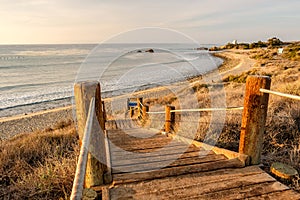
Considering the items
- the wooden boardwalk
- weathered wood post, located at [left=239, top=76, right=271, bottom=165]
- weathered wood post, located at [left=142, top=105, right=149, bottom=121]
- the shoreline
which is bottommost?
the shoreline

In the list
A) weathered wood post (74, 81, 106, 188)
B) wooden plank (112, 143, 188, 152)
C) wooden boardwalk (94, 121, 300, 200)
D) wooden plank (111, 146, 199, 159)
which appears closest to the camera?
wooden boardwalk (94, 121, 300, 200)

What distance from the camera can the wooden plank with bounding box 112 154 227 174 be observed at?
9.26 ft

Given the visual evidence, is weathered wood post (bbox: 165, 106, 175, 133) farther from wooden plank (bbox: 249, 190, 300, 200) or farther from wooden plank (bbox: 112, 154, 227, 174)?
wooden plank (bbox: 249, 190, 300, 200)

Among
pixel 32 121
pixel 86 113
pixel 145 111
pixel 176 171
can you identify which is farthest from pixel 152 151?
pixel 32 121

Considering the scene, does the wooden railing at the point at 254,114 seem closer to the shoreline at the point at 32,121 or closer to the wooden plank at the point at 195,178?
the wooden plank at the point at 195,178

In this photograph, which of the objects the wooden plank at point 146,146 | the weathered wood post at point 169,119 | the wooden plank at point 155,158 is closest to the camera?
the wooden plank at point 155,158

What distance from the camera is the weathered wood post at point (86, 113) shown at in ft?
7.68

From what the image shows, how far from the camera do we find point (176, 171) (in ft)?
8.68

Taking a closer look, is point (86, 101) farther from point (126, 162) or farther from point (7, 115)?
point (7, 115)

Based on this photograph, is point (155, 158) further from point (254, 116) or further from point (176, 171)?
point (254, 116)

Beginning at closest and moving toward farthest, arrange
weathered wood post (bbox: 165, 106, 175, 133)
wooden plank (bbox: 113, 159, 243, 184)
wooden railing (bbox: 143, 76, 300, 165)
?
wooden plank (bbox: 113, 159, 243, 184), wooden railing (bbox: 143, 76, 300, 165), weathered wood post (bbox: 165, 106, 175, 133)

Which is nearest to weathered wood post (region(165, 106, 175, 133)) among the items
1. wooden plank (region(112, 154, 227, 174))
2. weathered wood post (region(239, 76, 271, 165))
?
wooden plank (region(112, 154, 227, 174))

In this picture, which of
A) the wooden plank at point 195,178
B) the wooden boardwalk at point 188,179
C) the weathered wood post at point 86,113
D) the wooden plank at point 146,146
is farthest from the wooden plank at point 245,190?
the wooden plank at point 146,146

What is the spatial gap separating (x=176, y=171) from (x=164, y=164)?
34 cm
